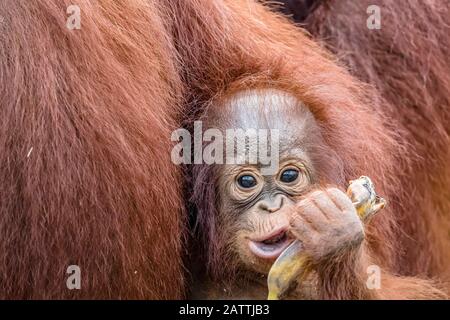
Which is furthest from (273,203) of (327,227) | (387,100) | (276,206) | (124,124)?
(387,100)

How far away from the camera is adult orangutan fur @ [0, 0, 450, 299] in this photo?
1.90 metres

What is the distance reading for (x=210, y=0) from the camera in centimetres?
236

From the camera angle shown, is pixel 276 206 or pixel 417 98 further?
pixel 417 98

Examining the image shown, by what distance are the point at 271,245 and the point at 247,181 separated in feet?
0.52

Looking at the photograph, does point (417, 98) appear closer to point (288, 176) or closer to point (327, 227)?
point (288, 176)

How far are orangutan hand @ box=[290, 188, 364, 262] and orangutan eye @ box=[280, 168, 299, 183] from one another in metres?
0.16

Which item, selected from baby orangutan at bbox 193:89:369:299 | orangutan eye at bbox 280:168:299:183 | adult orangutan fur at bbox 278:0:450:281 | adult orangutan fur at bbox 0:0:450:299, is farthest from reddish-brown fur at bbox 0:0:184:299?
adult orangutan fur at bbox 278:0:450:281

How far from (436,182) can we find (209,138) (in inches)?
34.8

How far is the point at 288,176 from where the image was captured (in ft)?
7.10

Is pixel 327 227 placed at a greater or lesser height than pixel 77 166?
lesser

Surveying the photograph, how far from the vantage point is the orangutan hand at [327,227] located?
1972 millimetres

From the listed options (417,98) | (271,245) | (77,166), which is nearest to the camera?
(77,166)
